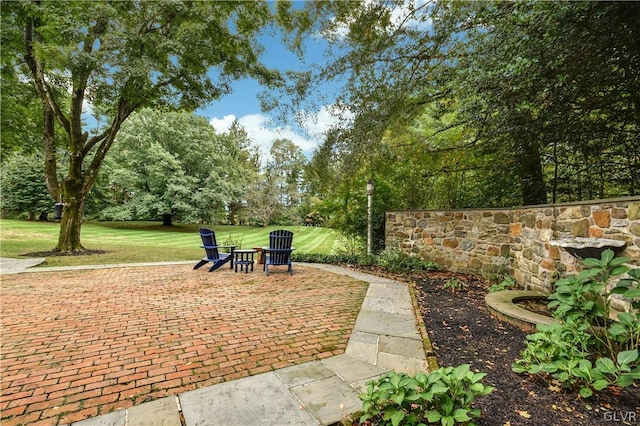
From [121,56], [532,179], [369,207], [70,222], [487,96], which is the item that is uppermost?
[121,56]

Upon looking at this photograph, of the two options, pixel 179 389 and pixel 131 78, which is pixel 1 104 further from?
pixel 179 389

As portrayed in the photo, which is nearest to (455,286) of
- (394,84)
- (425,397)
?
(394,84)

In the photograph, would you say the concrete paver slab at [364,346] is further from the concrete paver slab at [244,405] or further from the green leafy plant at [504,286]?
the green leafy plant at [504,286]

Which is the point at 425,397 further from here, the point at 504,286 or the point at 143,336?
the point at 504,286

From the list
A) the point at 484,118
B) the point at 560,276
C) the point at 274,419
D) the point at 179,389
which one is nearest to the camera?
the point at 274,419

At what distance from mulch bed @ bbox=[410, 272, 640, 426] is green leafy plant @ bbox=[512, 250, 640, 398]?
0.08 m

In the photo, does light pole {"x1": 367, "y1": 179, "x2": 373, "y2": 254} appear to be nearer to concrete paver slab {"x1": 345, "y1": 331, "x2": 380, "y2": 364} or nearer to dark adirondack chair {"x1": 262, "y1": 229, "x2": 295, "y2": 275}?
dark adirondack chair {"x1": 262, "y1": 229, "x2": 295, "y2": 275}

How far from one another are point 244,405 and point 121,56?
7994mm

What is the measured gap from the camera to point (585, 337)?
6.20 feet

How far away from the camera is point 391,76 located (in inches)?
190

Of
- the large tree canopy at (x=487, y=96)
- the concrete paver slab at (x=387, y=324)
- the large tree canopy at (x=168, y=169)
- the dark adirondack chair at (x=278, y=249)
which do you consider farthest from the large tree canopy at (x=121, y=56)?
the large tree canopy at (x=168, y=169)

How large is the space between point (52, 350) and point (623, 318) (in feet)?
13.3

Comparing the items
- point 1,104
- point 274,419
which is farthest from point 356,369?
point 1,104

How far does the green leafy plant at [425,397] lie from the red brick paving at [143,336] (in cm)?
88
